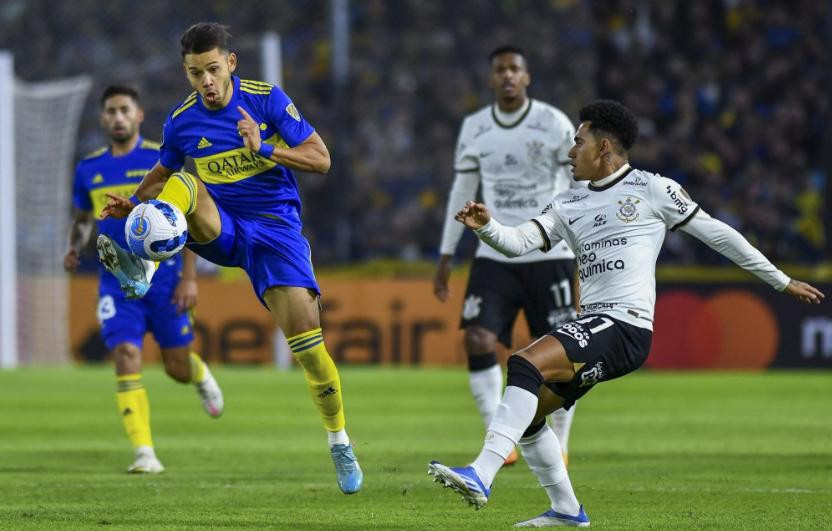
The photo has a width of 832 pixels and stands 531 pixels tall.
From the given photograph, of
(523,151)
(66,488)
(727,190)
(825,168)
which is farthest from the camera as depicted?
(727,190)

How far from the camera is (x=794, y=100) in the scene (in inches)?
864

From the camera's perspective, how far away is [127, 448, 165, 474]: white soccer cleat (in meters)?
8.69

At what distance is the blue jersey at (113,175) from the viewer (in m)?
9.44

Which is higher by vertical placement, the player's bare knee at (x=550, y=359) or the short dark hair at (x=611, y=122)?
the short dark hair at (x=611, y=122)

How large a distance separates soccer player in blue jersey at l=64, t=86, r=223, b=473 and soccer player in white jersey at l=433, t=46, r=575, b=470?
1.79m

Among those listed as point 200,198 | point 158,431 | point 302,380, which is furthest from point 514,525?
point 302,380

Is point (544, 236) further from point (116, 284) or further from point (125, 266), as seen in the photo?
point (116, 284)

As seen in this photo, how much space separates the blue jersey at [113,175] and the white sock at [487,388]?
2.16 meters

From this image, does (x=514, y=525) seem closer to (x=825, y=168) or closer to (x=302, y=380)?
(x=302, y=380)

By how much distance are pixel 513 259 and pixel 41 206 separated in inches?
467

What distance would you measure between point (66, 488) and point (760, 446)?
5.06 m

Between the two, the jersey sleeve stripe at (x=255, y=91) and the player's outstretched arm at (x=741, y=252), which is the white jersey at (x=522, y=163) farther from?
the player's outstretched arm at (x=741, y=252)

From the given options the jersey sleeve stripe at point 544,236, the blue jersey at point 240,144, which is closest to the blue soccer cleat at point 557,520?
the jersey sleeve stripe at point 544,236

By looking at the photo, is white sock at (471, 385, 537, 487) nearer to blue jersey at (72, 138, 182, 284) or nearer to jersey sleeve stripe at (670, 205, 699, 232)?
jersey sleeve stripe at (670, 205, 699, 232)
